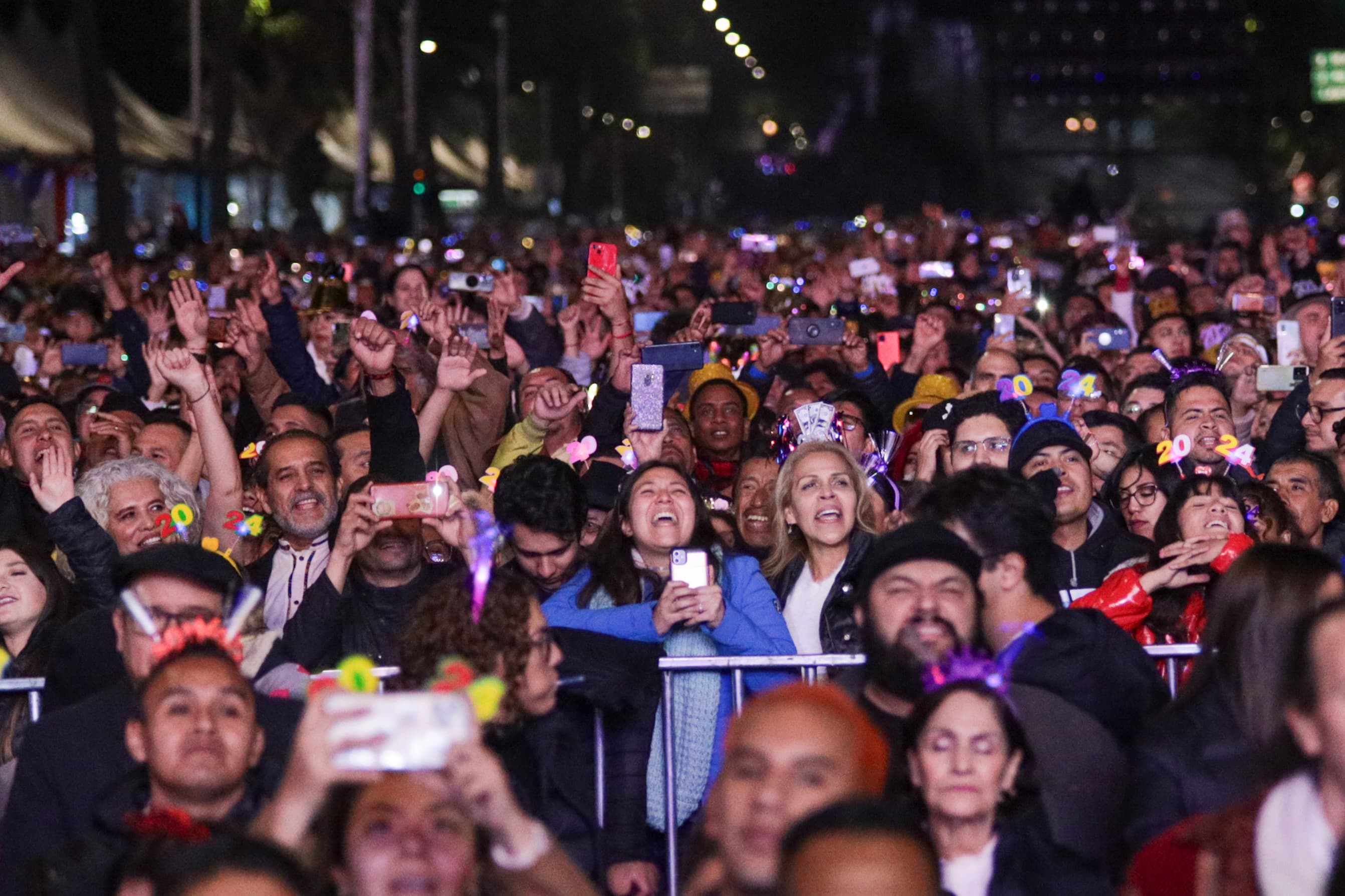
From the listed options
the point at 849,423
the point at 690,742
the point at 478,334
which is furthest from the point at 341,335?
the point at 690,742

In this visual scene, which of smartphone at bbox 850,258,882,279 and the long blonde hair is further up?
smartphone at bbox 850,258,882,279

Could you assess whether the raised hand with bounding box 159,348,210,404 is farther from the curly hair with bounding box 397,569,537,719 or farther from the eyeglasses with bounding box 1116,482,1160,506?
the eyeglasses with bounding box 1116,482,1160,506

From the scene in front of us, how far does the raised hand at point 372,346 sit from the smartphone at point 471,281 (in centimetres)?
326

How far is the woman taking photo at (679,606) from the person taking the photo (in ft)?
19.9

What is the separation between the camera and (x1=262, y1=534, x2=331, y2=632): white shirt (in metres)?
7.07

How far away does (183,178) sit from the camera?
50.2 m

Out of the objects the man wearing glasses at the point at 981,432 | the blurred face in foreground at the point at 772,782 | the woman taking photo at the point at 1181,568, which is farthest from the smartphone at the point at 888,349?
the blurred face in foreground at the point at 772,782

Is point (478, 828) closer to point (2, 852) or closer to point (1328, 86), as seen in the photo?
point (2, 852)

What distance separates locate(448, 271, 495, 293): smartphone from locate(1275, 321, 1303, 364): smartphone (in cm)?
415

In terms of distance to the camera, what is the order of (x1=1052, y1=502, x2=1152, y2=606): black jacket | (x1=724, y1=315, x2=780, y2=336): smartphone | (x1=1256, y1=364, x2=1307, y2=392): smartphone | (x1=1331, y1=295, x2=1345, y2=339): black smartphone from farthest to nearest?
1. (x1=724, y1=315, x2=780, y2=336): smartphone
2. (x1=1331, y1=295, x2=1345, y2=339): black smartphone
3. (x1=1256, y1=364, x2=1307, y2=392): smartphone
4. (x1=1052, y1=502, x2=1152, y2=606): black jacket

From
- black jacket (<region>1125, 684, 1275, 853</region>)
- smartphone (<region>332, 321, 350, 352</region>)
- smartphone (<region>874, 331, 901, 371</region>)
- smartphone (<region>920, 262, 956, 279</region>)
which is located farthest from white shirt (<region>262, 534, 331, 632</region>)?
smartphone (<region>920, 262, 956, 279</region>)

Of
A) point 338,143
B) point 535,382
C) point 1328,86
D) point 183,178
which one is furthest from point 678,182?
point 535,382

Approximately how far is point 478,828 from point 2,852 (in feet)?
4.88

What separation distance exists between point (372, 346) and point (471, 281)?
3.63m
